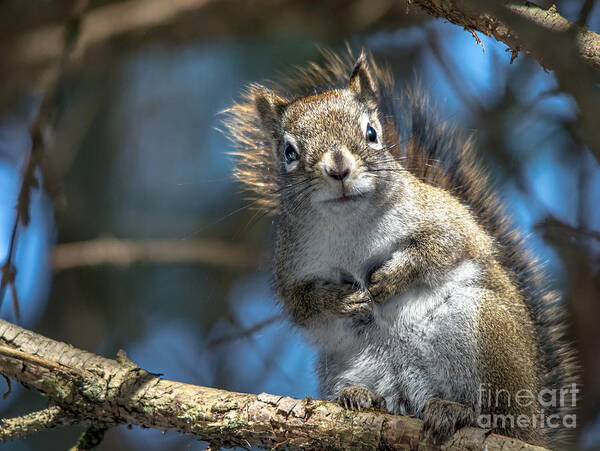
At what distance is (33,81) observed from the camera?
3961 mm

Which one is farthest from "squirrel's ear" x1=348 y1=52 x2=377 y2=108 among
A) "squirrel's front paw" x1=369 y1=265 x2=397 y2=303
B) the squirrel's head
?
"squirrel's front paw" x1=369 y1=265 x2=397 y2=303

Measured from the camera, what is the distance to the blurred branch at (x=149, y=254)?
3.88 meters

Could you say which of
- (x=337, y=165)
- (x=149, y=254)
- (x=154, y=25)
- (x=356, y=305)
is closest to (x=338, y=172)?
(x=337, y=165)

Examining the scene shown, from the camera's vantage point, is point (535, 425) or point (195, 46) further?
point (195, 46)

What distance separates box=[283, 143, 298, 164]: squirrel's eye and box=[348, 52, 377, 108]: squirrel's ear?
46 centimetres

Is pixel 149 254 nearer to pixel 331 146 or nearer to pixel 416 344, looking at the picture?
pixel 331 146

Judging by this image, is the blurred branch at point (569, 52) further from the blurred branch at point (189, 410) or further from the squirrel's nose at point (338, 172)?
the blurred branch at point (189, 410)

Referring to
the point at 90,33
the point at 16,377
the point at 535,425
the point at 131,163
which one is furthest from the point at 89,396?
the point at 131,163

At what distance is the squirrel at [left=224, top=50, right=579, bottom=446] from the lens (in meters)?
2.35

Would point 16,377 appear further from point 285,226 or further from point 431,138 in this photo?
point 431,138

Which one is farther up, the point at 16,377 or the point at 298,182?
the point at 298,182

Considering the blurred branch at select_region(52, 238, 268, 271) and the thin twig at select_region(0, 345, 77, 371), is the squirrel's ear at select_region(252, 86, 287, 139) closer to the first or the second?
the blurred branch at select_region(52, 238, 268, 271)

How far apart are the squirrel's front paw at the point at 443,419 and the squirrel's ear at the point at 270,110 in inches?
54.1

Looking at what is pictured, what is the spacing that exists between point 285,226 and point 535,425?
1236 mm
